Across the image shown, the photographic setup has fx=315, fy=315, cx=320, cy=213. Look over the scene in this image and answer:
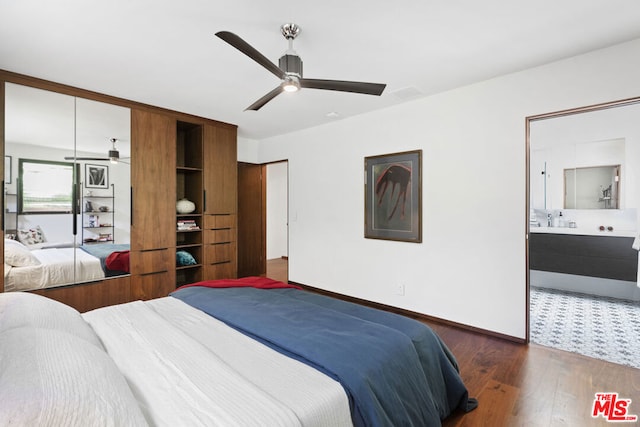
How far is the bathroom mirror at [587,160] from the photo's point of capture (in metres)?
4.16

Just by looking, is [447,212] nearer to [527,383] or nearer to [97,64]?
[527,383]

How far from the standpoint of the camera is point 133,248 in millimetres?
3592

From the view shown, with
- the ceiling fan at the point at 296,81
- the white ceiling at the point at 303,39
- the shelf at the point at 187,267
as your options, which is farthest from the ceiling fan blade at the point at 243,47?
the shelf at the point at 187,267

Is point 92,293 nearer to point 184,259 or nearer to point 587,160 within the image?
point 184,259

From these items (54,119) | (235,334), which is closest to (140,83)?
(54,119)

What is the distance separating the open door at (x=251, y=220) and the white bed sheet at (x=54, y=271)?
91.5 inches

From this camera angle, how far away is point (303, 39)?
2.25 metres

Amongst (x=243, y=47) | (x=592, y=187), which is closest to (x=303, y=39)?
(x=243, y=47)

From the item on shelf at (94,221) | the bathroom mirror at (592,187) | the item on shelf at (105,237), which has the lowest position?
the item on shelf at (105,237)

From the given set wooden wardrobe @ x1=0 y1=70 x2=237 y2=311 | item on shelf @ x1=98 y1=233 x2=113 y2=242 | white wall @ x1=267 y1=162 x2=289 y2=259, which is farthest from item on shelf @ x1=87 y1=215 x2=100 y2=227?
white wall @ x1=267 y1=162 x2=289 y2=259

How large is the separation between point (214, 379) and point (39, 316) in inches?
37.8

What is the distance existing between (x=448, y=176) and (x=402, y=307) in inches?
62.5

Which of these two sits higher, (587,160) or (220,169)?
(587,160)

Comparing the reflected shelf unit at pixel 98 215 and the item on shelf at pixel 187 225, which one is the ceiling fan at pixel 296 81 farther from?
the item on shelf at pixel 187 225
